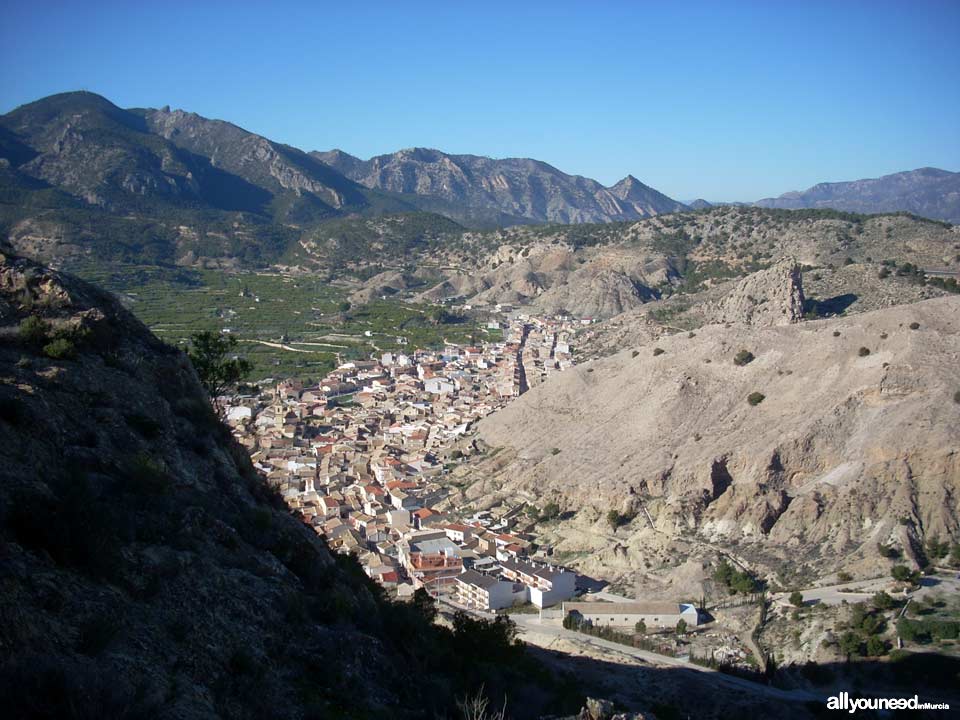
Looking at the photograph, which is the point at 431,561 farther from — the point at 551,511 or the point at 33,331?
the point at 33,331

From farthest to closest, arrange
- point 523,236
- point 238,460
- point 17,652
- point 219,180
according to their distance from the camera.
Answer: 1. point 219,180
2. point 523,236
3. point 238,460
4. point 17,652

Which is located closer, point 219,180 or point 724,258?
point 724,258

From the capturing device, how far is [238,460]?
13875 mm

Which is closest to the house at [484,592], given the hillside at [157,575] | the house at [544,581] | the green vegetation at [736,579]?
the house at [544,581]

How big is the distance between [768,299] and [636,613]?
38.6 meters

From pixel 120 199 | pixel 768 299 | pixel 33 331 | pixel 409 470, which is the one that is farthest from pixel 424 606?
Result: pixel 120 199

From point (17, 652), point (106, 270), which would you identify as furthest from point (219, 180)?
point (17, 652)

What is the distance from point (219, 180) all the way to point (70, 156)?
3940 cm

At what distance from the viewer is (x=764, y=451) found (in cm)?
2702

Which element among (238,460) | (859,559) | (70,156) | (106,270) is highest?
(70,156)

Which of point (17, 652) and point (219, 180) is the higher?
point (219, 180)

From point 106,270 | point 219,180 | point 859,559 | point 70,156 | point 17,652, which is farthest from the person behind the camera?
point 219,180

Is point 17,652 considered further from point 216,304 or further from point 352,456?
point 216,304

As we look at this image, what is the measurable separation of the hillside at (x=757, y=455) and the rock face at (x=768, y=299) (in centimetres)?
1952
